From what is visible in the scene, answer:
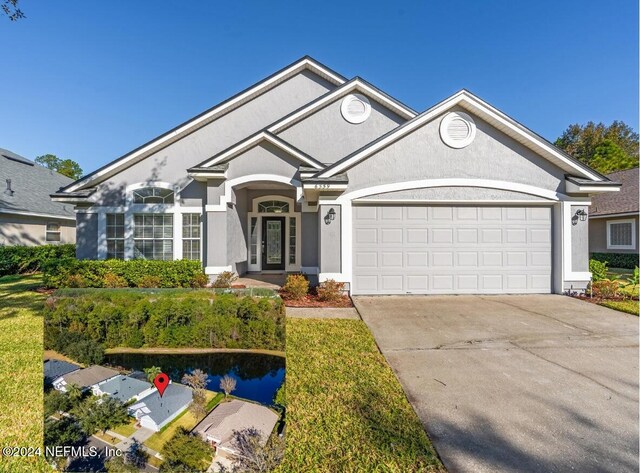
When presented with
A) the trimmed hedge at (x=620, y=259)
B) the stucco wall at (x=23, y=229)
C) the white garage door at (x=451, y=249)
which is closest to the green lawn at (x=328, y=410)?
the white garage door at (x=451, y=249)

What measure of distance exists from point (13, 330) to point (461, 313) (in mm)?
9083

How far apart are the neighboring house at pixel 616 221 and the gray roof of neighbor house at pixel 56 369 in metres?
20.7

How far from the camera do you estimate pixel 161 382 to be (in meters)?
1.90

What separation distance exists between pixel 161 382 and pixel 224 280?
7.74 meters

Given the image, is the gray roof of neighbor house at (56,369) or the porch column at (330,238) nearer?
the gray roof of neighbor house at (56,369)

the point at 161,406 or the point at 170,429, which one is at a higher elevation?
the point at 161,406

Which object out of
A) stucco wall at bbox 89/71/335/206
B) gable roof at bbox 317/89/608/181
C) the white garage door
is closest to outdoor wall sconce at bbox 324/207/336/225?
the white garage door

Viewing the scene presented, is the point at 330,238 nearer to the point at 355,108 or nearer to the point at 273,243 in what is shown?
the point at 273,243

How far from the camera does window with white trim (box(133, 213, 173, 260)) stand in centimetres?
1104

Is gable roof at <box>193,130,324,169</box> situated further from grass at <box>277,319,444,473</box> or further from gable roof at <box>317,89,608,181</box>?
grass at <box>277,319,444,473</box>

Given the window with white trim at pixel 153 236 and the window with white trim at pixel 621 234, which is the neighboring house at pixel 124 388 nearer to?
the window with white trim at pixel 153 236

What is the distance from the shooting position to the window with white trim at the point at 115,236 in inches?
435

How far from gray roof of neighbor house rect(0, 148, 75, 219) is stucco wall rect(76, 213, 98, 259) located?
724cm

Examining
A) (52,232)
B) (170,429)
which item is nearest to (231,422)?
(170,429)
